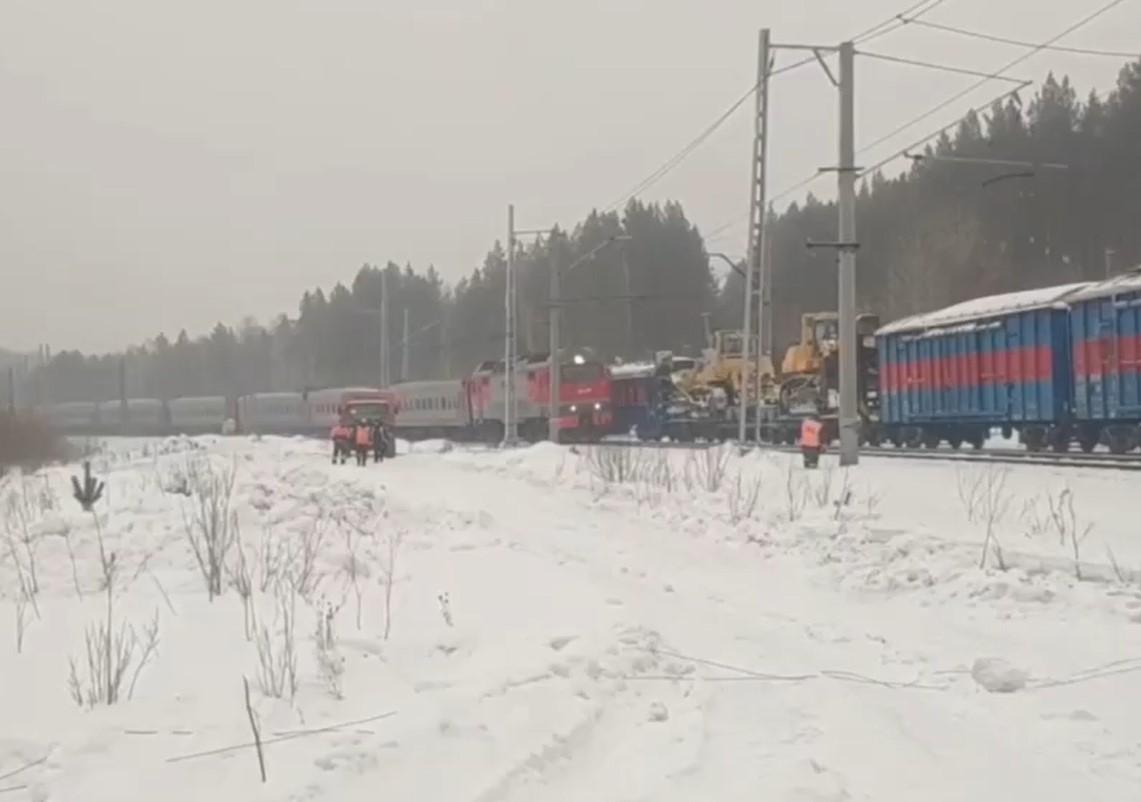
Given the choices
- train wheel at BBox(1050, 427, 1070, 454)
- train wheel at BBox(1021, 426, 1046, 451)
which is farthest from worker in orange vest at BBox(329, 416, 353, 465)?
train wheel at BBox(1050, 427, 1070, 454)

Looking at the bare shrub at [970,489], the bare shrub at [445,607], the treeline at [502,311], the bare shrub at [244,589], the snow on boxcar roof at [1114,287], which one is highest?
the treeline at [502,311]

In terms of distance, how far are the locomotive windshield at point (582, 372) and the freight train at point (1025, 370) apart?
651 inches

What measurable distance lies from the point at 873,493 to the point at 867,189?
2410 inches

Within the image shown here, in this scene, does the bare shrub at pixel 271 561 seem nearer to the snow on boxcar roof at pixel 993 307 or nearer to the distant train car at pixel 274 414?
the snow on boxcar roof at pixel 993 307

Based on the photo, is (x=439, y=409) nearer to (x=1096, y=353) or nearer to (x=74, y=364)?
(x=1096, y=353)

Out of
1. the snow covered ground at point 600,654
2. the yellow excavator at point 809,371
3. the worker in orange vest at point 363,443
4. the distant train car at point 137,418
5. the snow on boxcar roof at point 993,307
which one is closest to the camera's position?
the snow covered ground at point 600,654

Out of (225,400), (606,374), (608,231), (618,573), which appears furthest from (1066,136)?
(225,400)

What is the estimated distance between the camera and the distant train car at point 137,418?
9838 centimetres

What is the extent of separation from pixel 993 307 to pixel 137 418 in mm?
84074

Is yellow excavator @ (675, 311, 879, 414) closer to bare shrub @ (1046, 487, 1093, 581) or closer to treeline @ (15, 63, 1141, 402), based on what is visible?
treeline @ (15, 63, 1141, 402)

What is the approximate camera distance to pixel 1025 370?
90.5 feet

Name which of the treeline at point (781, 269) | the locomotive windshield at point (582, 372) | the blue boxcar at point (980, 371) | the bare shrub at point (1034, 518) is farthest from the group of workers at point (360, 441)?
the bare shrub at point (1034, 518)

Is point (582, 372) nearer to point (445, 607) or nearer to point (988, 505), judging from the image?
point (988, 505)

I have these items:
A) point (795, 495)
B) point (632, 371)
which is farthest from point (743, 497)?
point (632, 371)
